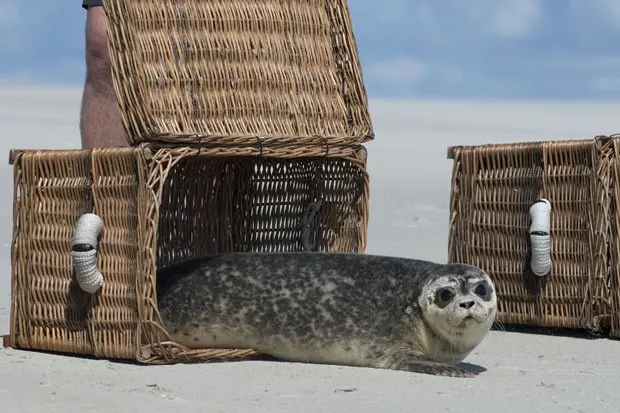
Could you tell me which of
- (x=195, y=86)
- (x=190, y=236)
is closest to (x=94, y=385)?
(x=195, y=86)

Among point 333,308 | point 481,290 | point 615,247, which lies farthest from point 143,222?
point 615,247

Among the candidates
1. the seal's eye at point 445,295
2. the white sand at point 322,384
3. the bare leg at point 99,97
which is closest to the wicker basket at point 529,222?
the white sand at point 322,384

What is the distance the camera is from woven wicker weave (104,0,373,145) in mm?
5699

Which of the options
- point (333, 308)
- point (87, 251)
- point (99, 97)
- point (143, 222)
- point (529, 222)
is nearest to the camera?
point (143, 222)

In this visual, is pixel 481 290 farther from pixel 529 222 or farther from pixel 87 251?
pixel 87 251

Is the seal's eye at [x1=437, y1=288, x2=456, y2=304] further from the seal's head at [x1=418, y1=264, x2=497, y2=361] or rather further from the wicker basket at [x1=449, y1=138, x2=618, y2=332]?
the wicker basket at [x1=449, y1=138, x2=618, y2=332]

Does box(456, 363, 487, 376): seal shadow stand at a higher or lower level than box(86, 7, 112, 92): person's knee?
lower

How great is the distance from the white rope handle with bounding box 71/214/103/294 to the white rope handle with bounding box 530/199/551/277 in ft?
7.51

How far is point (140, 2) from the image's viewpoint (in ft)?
19.3

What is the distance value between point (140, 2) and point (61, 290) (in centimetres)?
137

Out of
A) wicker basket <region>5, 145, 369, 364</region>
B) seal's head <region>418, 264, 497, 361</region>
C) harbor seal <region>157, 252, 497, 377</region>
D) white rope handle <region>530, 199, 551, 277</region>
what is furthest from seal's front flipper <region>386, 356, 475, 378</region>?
white rope handle <region>530, 199, 551, 277</region>

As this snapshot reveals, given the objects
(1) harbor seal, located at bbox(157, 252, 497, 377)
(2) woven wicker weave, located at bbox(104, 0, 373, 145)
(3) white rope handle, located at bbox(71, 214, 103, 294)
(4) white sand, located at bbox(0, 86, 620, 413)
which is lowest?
(4) white sand, located at bbox(0, 86, 620, 413)

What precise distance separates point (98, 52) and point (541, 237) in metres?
Result: 2.69

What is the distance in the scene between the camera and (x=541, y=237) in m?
6.77
